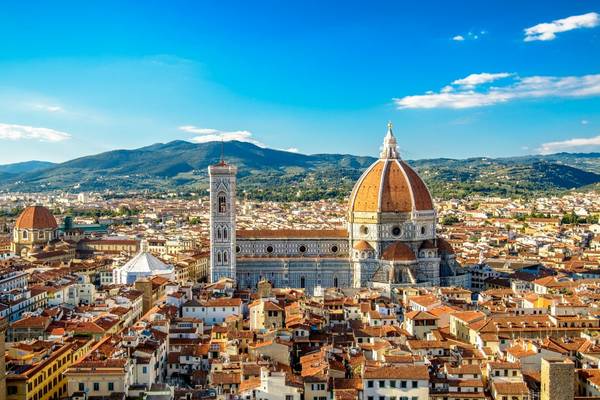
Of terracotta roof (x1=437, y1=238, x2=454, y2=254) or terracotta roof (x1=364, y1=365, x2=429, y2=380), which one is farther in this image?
terracotta roof (x1=437, y1=238, x2=454, y2=254)

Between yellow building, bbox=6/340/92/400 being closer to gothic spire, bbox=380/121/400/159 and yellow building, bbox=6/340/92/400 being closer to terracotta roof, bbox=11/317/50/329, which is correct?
terracotta roof, bbox=11/317/50/329

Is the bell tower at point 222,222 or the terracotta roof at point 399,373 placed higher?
the bell tower at point 222,222

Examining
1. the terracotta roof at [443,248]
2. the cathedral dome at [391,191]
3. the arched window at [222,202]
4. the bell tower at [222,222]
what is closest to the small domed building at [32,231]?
the bell tower at [222,222]

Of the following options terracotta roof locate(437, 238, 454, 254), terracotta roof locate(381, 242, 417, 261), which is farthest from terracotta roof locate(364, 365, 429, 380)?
terracotta roof locate(437, 238, 454, 254)

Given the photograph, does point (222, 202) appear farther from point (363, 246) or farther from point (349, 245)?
point (363, 246)

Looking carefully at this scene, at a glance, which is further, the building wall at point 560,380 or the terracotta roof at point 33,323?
the terracotta roof at point 33,323

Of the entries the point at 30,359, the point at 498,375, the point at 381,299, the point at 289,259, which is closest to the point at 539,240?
the point at 289,259

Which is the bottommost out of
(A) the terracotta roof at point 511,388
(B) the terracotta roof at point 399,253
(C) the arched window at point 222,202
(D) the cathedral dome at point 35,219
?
(A) the terracotta roof at point 511,388

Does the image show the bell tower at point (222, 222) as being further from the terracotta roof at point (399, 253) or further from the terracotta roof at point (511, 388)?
the terracotta roof at point (511, 388)
